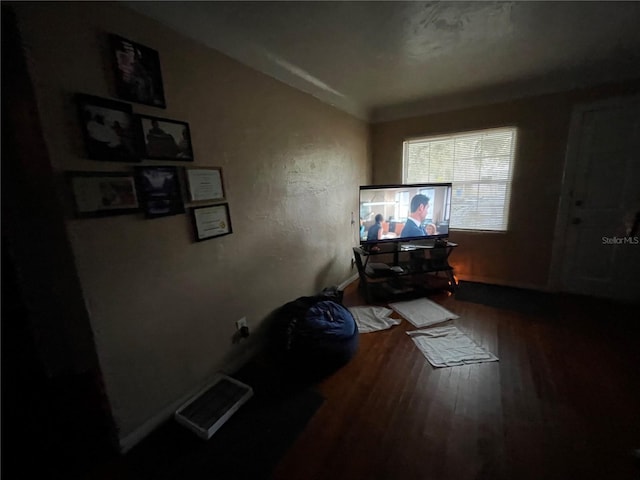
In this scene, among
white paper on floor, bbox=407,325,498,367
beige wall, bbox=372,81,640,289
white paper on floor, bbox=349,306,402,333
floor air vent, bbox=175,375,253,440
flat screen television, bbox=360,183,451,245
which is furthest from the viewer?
flat screen television, bbox=360,183,451,245

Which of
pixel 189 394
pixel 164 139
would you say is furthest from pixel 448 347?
pixel 164 139

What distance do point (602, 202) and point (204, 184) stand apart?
12.0ft

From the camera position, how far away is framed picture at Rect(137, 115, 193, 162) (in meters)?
1.23

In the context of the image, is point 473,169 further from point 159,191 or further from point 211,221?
point 159,191

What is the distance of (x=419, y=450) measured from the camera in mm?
1215

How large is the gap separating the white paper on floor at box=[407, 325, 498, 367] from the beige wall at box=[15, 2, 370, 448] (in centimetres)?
116

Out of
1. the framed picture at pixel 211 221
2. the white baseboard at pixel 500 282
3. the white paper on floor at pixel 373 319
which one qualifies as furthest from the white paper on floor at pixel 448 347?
the framed picture at pixel 211 221

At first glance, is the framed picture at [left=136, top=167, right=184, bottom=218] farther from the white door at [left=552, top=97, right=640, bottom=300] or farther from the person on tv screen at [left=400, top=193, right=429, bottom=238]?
the white door at [left=552, top=97, right=640, bottom=300]

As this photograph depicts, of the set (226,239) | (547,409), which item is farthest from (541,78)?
(226,239)

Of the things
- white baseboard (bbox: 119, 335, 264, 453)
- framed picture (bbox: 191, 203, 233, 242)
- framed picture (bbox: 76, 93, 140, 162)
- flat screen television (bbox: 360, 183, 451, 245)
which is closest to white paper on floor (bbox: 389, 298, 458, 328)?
flat screen television (bbox: 360, 183, 451, 245)

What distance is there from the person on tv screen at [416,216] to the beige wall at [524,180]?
731 millimetres

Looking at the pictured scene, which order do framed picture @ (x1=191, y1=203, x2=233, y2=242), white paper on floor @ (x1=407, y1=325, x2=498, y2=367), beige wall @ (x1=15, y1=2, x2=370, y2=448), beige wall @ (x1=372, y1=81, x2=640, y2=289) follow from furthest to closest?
1. beige wall @ (x1=372, y1=81, x2=640, y2=289)
2. white paper on floor @ (x1=407, y1=325, x2=498, y2=367)
3. framed picture @ (x1=191, y1=203, x2=233, y2=242)
4. beige wall @ (x1=15, y1=2, x2=370, y2=448)

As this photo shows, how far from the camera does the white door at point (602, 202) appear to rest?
236 centimetres

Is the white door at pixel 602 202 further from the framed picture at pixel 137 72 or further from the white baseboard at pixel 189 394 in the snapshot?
the framed picture at pixel 137 72
